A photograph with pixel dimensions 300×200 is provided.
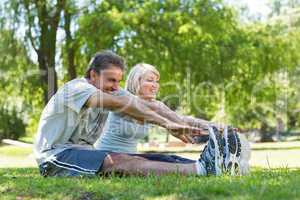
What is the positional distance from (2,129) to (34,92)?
12981mm

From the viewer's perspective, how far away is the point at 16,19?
24172mm

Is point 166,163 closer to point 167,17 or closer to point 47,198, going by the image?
point 47,198

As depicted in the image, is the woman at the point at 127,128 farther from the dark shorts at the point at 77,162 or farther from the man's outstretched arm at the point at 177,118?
the dark shorts at the point at 77,162

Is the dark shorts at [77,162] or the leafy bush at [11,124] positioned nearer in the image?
the dark shorts at [77,162]

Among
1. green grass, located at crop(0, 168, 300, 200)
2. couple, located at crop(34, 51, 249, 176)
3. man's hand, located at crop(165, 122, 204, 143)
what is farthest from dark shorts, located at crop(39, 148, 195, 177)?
man's hand, located at crop(165, 122, 204, 143)

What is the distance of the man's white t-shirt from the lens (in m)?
5.35

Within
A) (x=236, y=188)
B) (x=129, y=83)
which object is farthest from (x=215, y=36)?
(x=236, y=188)

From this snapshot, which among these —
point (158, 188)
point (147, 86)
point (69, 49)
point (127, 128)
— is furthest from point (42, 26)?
point (158, 188)

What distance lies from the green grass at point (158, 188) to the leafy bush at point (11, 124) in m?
31.4

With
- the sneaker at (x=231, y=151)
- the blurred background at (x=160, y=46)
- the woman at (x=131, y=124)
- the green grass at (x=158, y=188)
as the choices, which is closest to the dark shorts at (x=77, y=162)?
the green grass at (x=158, y=188)

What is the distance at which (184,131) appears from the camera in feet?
18.2

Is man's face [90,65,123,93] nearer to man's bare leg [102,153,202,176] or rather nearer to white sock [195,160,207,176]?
man's bare leg [102,153,202,176]

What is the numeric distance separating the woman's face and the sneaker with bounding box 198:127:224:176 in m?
1.44

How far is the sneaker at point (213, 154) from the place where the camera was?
5.02 metres
